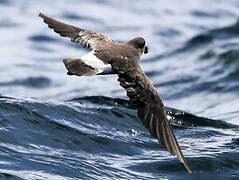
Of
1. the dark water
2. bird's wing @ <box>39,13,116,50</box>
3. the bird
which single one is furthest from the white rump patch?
the dark water

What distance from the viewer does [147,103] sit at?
700 centimetres

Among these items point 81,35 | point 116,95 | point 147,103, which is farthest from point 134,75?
point 116,95

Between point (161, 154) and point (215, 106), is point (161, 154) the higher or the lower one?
the lower one

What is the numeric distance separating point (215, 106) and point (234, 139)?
3022 mm

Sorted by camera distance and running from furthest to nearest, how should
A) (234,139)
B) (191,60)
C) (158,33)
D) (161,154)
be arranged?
(158,33), (191,60), (234,139), (161,154)

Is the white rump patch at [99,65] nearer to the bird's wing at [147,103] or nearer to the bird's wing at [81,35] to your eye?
the bird's wing at [147,103]

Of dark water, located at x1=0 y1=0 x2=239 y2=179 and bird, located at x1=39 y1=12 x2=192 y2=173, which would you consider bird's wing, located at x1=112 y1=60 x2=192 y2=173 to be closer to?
bird, located at x1=39 y1=12 x2=192 y2=173

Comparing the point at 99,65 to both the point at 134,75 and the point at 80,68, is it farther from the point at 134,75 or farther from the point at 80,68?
the point at 134,75

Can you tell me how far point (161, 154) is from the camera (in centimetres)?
848

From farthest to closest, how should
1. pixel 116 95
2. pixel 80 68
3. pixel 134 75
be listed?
pixel 116 95 < pixel 80 68 < pixel 134 75

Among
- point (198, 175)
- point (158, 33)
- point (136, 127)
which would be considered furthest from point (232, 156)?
point (158, 33)

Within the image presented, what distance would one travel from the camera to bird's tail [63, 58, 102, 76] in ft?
23.7

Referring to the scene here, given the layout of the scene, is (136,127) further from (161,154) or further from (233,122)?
(233,122)

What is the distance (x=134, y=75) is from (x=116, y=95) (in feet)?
18.0
